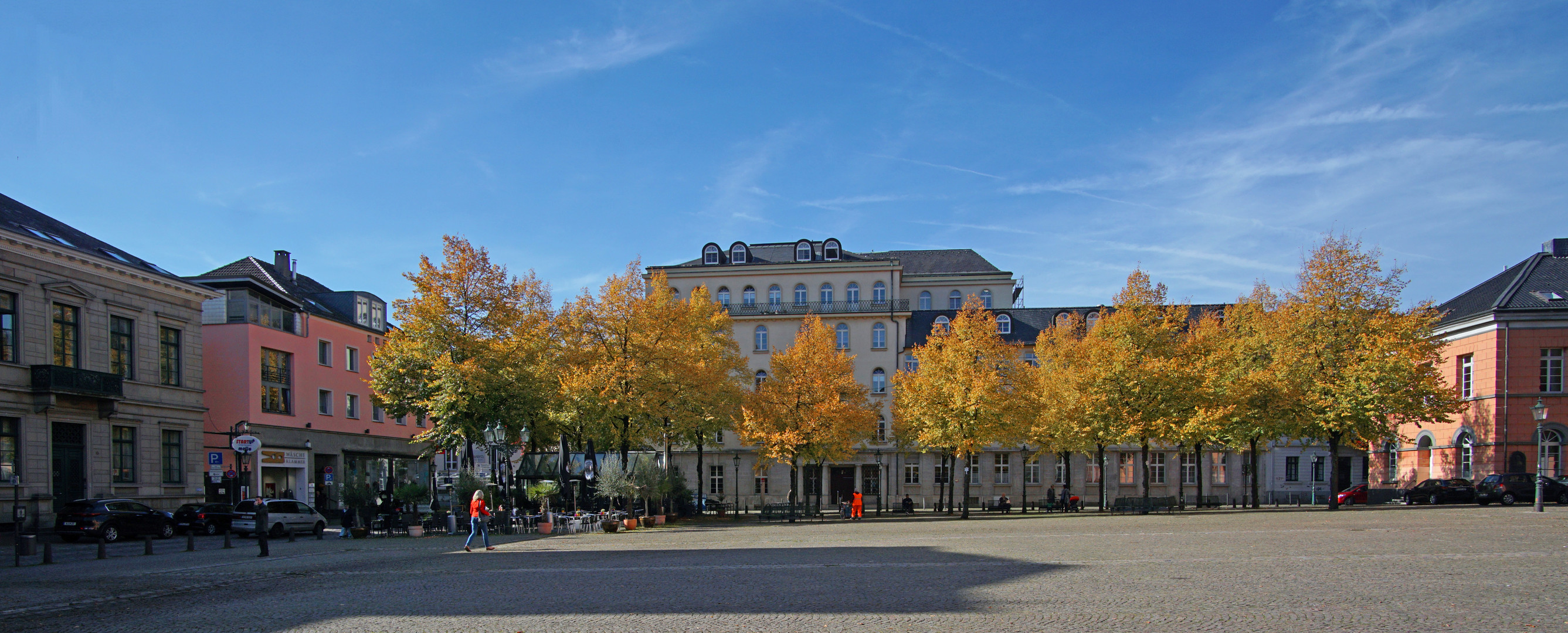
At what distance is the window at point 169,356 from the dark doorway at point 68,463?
178 inches

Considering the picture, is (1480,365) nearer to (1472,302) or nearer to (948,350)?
(1472,302)

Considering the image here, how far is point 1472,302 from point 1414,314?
1471cm

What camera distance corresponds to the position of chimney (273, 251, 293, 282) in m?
60.7

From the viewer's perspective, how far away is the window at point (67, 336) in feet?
117

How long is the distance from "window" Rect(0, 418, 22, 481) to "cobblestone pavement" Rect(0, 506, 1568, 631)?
9.23 m

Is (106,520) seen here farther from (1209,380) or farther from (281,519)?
(1209,380)

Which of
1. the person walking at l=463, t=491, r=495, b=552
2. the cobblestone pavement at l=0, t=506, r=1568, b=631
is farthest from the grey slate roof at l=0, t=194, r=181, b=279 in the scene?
the person walking at l=463, t=491, r=495, b=552

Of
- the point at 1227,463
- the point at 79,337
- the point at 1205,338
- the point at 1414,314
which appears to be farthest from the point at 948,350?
the point at 79,337

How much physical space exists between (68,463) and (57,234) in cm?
859

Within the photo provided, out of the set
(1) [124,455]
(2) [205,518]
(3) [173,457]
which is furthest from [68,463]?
(3) [173,457]

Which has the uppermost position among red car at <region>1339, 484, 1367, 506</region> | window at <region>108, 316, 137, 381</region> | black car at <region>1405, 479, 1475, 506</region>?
window at <region>108, 316, 137, 381</region>

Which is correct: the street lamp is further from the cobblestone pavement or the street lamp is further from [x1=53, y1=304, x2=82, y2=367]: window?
[x1=53, y1=304, x2=82, y2=367]: window

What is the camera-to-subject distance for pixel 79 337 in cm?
3653

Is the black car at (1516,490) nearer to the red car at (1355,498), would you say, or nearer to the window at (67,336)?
the red car at (1355,498)
